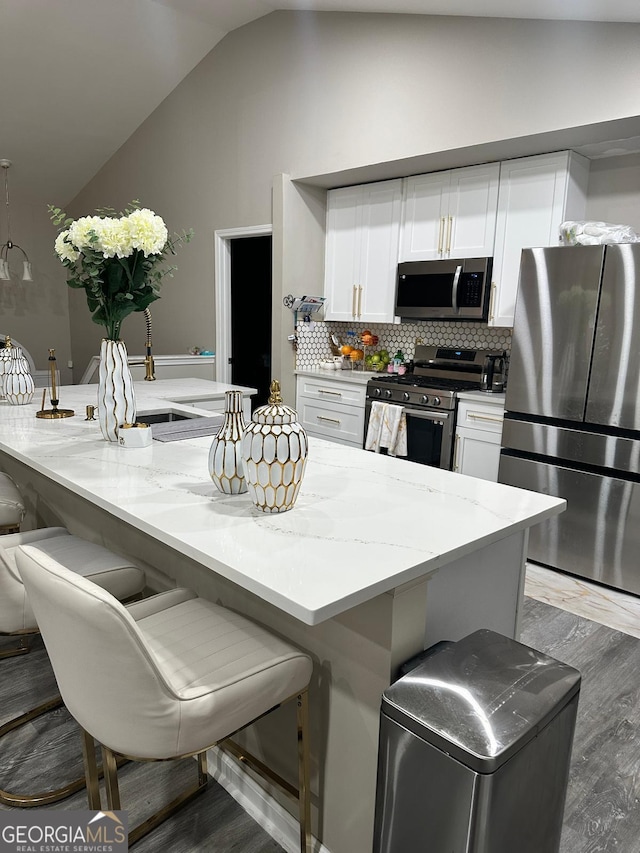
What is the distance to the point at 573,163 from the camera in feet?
11.6

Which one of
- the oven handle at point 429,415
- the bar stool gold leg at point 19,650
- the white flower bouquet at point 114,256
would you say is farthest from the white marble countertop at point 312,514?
the oven handle at point 429,415

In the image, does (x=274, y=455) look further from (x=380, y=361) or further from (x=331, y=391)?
(x=380, y=361)

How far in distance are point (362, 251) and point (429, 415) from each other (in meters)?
1.53

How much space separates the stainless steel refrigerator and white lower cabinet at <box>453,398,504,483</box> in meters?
0.17

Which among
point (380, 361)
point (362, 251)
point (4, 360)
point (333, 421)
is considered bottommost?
point (333, 421)

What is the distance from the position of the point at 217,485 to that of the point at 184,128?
5.20 metres

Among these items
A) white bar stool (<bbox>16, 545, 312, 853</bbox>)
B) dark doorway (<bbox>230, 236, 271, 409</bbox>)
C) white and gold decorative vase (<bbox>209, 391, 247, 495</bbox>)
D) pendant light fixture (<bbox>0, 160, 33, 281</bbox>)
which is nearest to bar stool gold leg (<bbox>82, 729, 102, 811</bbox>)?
white bar stool (<bbox>16, 545, 312, 853</bbox>)

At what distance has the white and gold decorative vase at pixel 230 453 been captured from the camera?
5.18ft

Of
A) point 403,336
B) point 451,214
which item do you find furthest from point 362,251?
point 451,214

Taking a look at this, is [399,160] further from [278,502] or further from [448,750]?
[448,750]

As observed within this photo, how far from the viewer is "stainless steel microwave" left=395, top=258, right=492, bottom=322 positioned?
155 inches

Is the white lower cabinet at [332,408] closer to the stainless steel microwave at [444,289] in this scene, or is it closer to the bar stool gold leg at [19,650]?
the stainless steel microwave at [444,289]

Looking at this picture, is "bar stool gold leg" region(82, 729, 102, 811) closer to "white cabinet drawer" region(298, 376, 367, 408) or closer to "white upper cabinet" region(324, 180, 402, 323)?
"white cabinet drawer" region(298, 376, 367, 408)

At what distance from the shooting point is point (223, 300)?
Answer: 5625 millimetres
